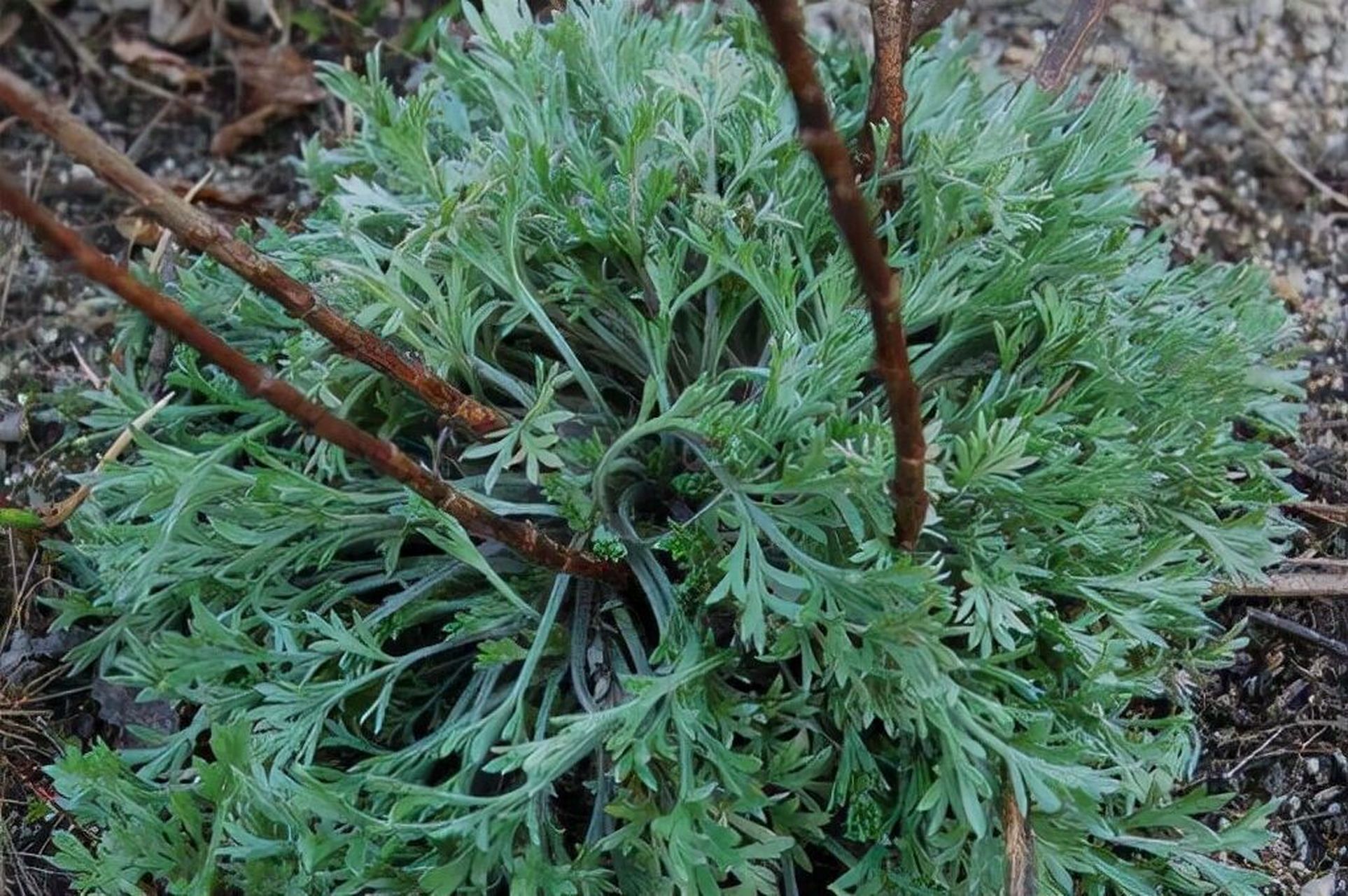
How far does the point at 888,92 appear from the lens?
2.09 metres

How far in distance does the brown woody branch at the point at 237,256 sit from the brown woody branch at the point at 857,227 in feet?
2.23

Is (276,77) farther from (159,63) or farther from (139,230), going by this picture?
(139,230)

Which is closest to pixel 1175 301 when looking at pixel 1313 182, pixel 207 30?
pixel 1313 182

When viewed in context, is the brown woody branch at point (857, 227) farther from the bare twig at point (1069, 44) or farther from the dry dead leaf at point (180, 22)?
the dry dead leaf at point (180, 22)

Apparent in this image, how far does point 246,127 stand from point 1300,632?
2642mm

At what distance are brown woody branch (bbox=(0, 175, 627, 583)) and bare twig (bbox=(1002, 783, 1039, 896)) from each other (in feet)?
2.28

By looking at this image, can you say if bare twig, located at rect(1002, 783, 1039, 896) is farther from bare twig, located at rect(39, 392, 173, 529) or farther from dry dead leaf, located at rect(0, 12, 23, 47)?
dry dead leaf, located at rect(0, 12, 23, 47)

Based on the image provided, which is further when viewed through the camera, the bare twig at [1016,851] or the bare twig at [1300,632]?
the bare twig at [1300,632]

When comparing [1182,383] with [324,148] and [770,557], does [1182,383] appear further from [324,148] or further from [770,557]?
[324,148]

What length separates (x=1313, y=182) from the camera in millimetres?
3123

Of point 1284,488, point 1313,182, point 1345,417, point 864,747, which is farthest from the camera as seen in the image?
point 1313,182

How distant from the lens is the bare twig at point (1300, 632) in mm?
2428

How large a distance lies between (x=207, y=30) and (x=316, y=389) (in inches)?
72.9

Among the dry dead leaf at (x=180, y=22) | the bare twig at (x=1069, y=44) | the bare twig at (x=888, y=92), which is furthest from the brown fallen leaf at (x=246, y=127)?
the bare twig at (x=1069, y=44)
